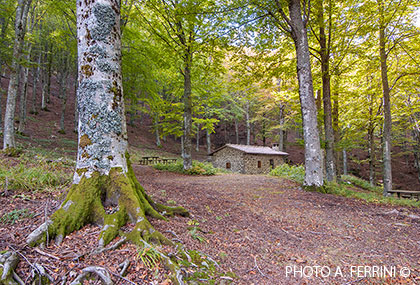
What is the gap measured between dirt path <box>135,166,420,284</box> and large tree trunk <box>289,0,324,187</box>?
1.55m

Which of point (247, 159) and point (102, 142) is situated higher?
point (102, 142)

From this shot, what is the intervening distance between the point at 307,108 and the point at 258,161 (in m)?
14.0

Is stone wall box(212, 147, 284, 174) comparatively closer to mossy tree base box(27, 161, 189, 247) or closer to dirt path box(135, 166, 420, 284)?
dirt path box(135, 166, 420, 284)

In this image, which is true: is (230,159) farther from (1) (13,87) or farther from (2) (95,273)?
(2) (95,273)

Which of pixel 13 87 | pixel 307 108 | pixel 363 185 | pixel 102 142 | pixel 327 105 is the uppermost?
pixel 13 87

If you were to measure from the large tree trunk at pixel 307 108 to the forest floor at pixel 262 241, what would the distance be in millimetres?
1797

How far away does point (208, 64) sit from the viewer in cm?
1025

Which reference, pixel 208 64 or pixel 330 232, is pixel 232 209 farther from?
pixel 208 64

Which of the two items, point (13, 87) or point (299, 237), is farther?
point (13, 87)

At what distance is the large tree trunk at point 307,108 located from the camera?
6.96 meters

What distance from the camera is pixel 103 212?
96.3 inches

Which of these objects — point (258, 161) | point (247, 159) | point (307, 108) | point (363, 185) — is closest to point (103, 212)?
point (307, 108)

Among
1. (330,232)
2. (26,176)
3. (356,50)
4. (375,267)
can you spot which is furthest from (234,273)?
(356,50)

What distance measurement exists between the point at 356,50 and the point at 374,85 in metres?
5.09
